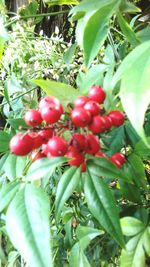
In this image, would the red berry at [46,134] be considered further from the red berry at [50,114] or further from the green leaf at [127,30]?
the green leaf at [127,30]

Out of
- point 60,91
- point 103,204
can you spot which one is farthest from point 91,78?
point 103,204

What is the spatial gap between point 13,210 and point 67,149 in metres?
0.09

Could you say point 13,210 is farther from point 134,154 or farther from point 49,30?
point 49,30

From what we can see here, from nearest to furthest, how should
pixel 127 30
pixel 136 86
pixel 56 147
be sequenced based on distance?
pixel 136 86, pixel 56 147, pixel 127 30

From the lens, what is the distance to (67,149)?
44 cm

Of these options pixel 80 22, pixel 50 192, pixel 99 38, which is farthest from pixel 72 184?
pixel 50 192

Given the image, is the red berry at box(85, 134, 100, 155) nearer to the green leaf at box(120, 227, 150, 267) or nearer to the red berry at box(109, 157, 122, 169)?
the red berry at box(109, 157, 122, 169)

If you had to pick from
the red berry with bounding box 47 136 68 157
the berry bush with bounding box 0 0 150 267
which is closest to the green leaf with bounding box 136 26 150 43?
the berry bush with bounding box 0 0 150 267

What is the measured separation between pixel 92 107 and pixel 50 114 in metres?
0.05

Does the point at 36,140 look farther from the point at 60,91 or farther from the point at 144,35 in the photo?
the point at 144,35

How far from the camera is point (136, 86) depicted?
12.8 inches

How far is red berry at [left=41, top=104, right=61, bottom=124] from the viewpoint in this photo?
443 mm

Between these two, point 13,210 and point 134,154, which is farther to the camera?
point 134,154

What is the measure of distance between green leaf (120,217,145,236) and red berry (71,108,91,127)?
0.73ft
